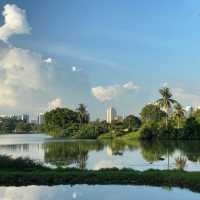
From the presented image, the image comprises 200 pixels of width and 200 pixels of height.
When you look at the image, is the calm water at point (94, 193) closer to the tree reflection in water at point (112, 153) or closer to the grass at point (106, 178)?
the grass at point (106, 178)

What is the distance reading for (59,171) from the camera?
25.0 metres

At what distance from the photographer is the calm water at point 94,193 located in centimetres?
1858

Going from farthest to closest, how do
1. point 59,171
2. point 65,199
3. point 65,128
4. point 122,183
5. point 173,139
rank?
point 65,128 → point 173,139 → point 59,171 → point 122,183 → point 65,199

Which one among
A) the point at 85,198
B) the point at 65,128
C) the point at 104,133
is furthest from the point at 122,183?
the point at 65,128

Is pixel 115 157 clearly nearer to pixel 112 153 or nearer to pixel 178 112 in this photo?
Answer: pixel 112 153

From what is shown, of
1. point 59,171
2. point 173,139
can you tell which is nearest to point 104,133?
point 173,139

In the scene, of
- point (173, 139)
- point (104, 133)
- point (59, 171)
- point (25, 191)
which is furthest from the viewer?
point (104, 133)

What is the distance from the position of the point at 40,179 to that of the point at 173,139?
7504cm

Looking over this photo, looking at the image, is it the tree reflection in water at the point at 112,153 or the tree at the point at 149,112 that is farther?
the tree at the point at 149,112

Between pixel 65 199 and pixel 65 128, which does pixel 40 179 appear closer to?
pixel 65 199

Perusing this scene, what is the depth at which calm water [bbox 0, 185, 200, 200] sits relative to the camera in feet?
61.0

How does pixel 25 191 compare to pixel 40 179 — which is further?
pixel 40 179

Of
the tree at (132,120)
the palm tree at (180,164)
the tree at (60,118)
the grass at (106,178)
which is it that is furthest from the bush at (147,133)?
the grass at (106,178)

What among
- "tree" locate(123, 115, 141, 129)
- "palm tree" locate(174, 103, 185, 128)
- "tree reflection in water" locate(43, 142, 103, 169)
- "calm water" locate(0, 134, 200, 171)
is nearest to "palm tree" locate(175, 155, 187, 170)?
"calm water" locate(0, 134, 200, 171)
